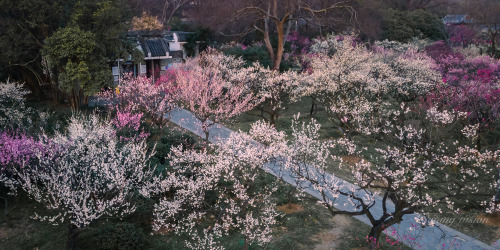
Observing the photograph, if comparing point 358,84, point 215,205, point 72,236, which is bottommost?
point 72,236

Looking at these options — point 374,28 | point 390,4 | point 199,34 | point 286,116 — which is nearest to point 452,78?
point 286,116

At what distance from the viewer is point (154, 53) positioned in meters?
30.9

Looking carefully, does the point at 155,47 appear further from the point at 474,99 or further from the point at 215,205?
the point at 474,99

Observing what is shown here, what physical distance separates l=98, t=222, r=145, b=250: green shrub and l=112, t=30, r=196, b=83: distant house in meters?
18.8

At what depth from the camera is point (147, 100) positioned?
18609mm

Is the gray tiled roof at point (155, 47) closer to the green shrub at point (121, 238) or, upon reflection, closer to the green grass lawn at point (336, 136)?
the green grass lawn at point (336, 136)

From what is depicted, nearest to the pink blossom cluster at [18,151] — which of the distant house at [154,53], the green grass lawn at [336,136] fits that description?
the green grass lawn at [336,136]

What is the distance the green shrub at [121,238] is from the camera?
1012cm

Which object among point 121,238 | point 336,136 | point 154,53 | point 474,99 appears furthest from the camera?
point 154,53

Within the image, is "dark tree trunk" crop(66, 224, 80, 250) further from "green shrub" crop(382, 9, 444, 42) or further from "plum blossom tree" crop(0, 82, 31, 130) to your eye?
"green shrub" crop(382, 9, 444, 42)

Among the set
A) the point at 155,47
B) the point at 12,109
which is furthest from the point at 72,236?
the point at 155,47

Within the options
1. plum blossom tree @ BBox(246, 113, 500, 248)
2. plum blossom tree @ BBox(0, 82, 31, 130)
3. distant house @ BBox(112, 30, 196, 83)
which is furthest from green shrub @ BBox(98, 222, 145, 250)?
distant house @ BBox(112, 30, 196, 83)

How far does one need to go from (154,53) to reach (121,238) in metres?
23.1

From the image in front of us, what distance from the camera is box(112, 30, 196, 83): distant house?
2888cm
